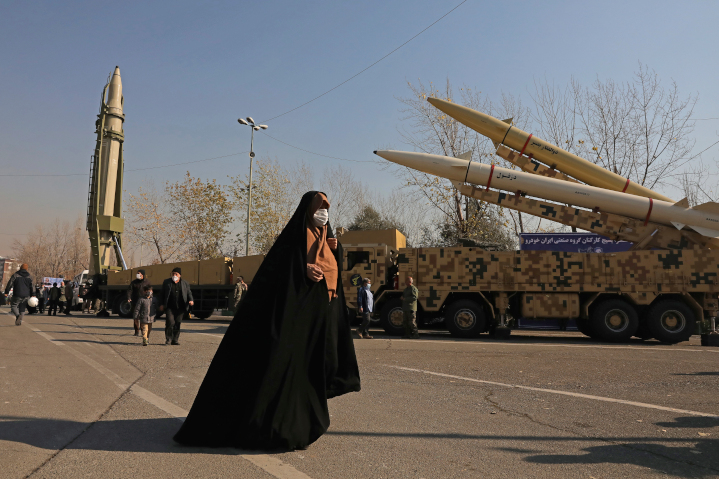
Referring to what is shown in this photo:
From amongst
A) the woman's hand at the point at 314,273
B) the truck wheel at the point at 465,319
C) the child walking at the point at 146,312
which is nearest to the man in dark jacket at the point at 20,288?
the child walking at the point at 146,312

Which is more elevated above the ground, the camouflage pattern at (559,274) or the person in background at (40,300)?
the camouflage pattern at (559,274)

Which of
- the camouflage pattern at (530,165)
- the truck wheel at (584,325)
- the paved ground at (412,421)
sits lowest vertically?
the paved ground at (412,421)

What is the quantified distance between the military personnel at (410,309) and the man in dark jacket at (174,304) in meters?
5.53

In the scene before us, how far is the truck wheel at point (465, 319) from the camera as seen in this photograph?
14336 millimetres

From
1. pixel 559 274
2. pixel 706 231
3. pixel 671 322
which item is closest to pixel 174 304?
pixel 559 274

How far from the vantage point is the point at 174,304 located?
35.5ft

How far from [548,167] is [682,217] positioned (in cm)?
412

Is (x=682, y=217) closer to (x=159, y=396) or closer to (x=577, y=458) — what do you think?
(x=577, y=458)

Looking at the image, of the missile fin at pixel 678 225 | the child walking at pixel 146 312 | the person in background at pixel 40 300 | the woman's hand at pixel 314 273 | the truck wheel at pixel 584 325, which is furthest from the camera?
the person in background at pixel 40 300

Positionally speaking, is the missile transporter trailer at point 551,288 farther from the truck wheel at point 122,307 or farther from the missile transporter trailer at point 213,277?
the truck wheel at point 122,307

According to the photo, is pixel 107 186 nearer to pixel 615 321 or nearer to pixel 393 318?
pixel 393 318

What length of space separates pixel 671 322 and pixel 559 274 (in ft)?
9.75

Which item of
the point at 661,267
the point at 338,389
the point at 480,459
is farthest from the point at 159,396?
the point at 661,267

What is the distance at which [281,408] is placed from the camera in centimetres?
354
